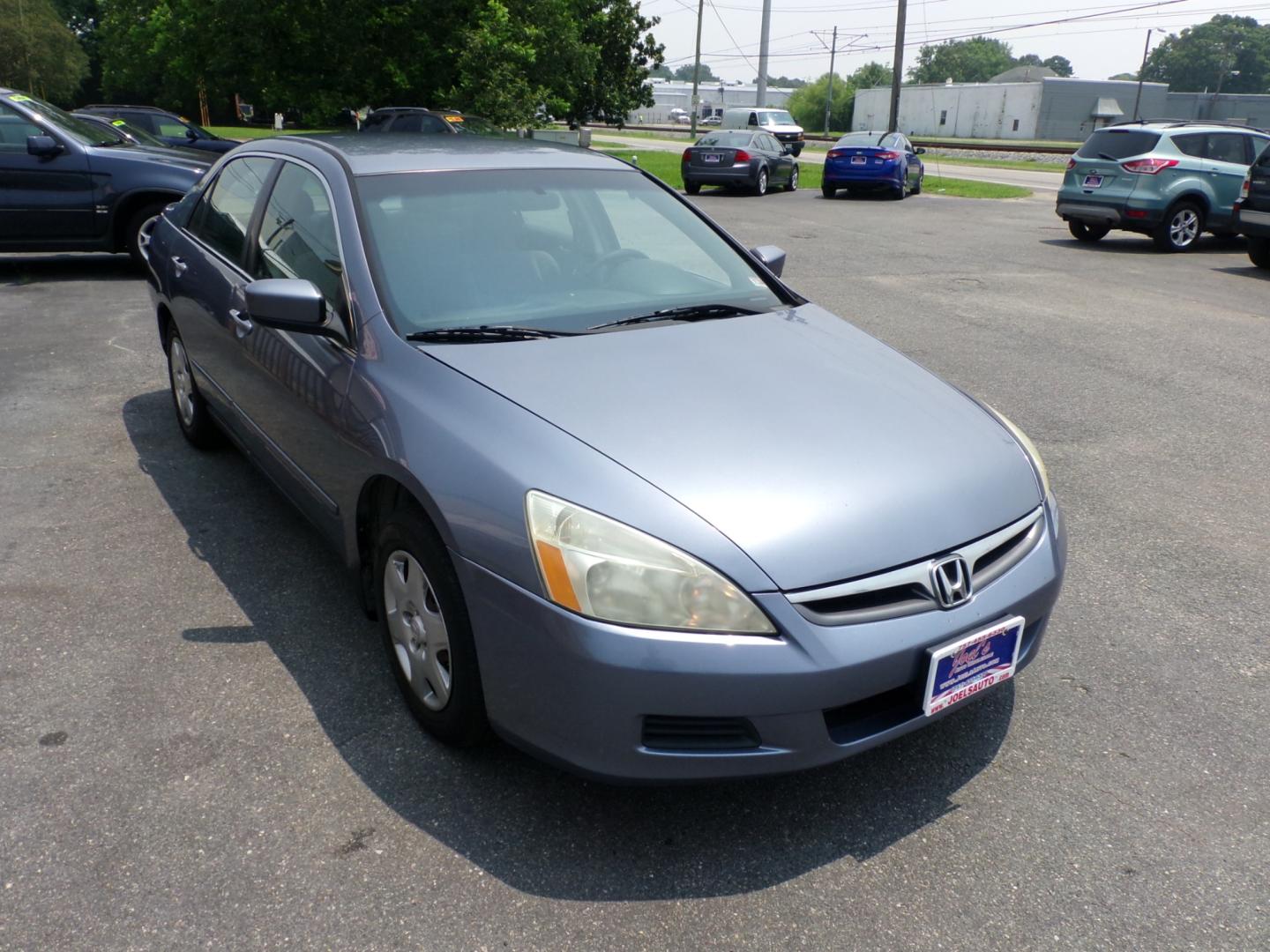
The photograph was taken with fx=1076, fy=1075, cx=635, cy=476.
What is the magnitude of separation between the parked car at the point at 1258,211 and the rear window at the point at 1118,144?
5.18ft

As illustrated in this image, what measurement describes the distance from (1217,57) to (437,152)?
134667 mm

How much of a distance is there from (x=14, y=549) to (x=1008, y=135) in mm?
78877

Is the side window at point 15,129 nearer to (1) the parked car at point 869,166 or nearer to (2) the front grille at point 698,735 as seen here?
(2) the front grille at point 698,735

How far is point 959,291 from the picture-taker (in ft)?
34.9

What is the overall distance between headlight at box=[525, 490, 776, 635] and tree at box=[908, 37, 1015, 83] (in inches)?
6122

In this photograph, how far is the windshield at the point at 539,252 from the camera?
11.0ft

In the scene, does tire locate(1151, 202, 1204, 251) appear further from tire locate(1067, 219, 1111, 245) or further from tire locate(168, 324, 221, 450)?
tire locate(168, 324, 221, 450)

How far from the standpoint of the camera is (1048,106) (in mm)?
71562

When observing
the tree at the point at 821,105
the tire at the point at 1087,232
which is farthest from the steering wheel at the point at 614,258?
the tree at the point at 821,105

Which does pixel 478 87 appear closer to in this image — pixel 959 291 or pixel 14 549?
pixel 959 291

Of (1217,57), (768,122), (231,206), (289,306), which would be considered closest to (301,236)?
(289,306)

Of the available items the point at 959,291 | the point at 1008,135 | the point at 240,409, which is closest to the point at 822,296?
the point at 959,291

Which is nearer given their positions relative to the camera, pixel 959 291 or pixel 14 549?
pixel 14 549

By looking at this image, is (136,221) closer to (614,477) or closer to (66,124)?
(66,124)
